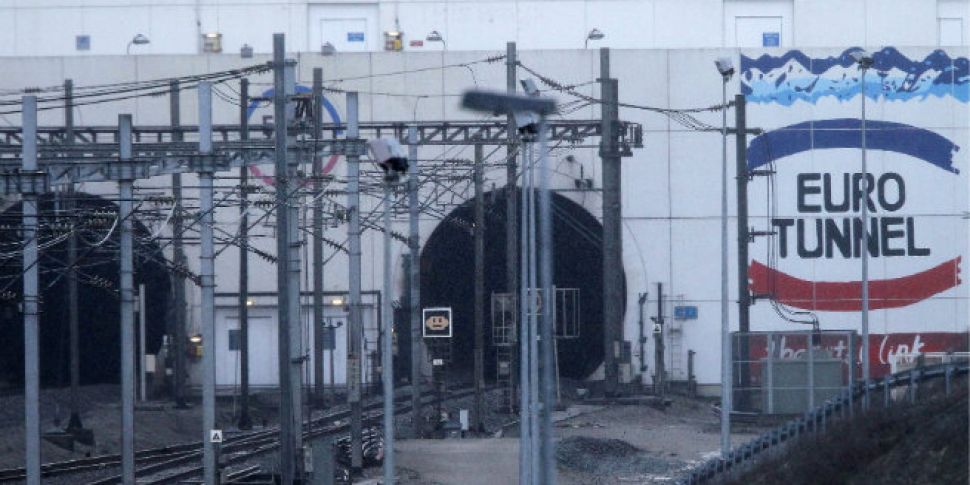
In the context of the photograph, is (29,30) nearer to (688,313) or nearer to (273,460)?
(688,313)

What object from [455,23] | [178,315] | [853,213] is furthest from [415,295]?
[455,23]

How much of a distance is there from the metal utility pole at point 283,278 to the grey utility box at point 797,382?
16.0 m

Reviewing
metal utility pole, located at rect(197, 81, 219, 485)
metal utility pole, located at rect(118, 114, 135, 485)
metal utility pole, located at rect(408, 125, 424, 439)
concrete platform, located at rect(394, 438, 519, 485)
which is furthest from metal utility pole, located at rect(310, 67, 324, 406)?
concrete platform, located at rect(394, 438, 519, 485)

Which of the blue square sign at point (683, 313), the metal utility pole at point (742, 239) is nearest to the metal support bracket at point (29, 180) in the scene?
the metal utility pole at point (742, 239)

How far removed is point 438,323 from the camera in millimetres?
36000

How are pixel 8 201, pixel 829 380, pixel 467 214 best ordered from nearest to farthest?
1. pixel 829 380
2. pixel 8 201
3. pixel 467 214

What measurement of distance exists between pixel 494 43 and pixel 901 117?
14256mm

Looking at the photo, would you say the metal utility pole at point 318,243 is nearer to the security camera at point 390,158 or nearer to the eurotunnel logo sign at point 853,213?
the security camera at point 390,158

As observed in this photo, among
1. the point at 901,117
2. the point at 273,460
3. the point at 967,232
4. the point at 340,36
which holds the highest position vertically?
the point at 340,36

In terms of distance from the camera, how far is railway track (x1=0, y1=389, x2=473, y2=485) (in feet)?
98.2

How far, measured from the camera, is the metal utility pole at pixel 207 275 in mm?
24828

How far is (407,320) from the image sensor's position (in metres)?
54.3

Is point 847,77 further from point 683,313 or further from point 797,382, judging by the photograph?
point 797,382

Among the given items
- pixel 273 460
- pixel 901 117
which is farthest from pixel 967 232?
pixel 273 460
